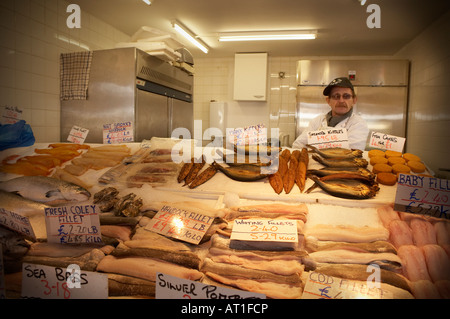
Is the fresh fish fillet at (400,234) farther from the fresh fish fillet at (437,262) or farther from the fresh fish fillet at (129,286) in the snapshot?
the fresh fish fillet at (129,286)

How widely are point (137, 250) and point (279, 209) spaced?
0.71 meters

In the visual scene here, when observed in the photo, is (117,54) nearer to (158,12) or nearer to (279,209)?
(158,12)

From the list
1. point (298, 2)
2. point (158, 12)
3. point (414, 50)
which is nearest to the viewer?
point (298, 2)

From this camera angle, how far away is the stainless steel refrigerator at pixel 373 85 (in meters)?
6.07

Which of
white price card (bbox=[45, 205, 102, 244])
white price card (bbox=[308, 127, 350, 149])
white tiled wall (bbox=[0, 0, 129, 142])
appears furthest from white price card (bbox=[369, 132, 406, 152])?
white tiled wall (bbox=[0, 0, 129, 142])

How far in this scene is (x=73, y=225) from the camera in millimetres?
1229

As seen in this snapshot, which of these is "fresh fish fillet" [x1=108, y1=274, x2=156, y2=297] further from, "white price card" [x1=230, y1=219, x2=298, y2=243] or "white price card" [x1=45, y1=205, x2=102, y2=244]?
"white price card" [x1=230, y1=219, x2=298, y2=243]

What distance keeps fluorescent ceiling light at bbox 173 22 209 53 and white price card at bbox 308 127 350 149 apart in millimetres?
4214

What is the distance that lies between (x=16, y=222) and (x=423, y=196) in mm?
1817

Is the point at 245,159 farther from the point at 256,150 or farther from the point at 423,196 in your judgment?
the point at 423,196

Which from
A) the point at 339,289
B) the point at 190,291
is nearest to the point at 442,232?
the point at 339,289

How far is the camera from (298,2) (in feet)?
14.3

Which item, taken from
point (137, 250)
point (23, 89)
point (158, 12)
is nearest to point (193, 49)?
point (158, 12)

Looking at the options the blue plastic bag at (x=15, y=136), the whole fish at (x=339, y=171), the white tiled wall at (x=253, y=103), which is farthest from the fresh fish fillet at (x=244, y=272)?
the white tiled wall at (x=253, y=103)
